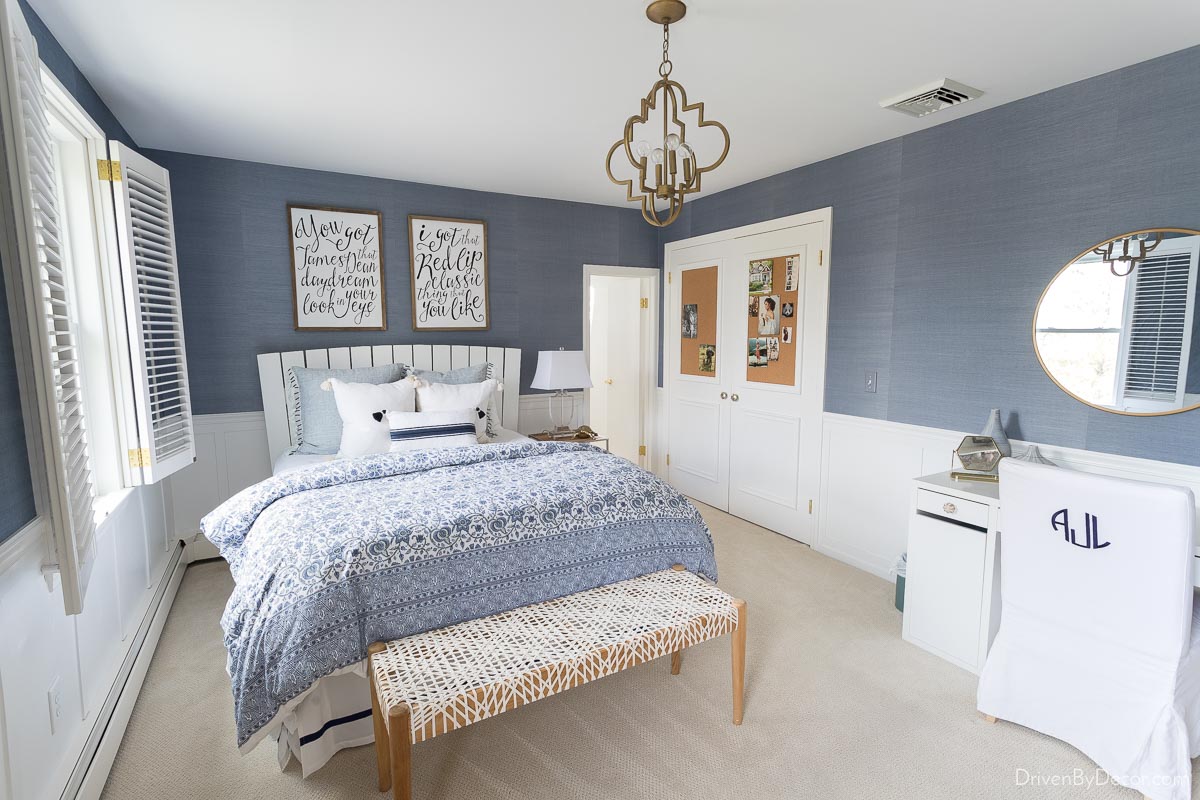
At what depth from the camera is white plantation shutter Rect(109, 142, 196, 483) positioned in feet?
7.93

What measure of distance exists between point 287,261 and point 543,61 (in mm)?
2261

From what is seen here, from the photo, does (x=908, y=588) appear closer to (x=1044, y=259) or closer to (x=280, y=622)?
(x=1044, y=259)

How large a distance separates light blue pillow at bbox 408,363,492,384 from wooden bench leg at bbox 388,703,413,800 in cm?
243

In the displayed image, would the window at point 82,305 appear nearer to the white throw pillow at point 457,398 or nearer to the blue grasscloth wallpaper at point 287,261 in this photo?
the blue grasscloth wallpaper at point 287,261

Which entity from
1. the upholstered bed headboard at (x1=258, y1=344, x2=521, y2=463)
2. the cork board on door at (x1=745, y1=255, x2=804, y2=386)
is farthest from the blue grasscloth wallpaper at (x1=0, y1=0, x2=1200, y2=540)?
the cork board on door at (x1=745, y1=255, x2=804, y2=386)

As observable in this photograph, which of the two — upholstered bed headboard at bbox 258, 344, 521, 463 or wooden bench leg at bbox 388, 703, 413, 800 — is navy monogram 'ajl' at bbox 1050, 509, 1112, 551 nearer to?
wooden bench leg at bbox 388, 703, 413, 800

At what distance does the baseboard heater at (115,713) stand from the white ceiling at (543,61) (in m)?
2.30

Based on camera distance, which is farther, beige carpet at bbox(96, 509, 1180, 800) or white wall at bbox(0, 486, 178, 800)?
beige carpet at bbox(96, 509, 1180, 800)

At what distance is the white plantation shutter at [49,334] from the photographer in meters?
1.40

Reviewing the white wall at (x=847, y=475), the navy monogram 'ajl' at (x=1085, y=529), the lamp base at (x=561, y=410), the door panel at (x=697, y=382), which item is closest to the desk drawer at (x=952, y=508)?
the navy monogram 'ajl' at (x=1085, y=529)

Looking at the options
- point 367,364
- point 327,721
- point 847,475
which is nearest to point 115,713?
point 327,721

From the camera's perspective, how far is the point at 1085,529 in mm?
1831

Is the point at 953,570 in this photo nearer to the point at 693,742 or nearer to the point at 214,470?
the point at 693,742

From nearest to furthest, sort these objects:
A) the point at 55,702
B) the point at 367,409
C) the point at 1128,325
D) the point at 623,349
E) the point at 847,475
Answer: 1. the point at 55,702
2. the point at 1128,325
3. the point at 367,409
4. the point at 847,475
5. the point at 623,349
